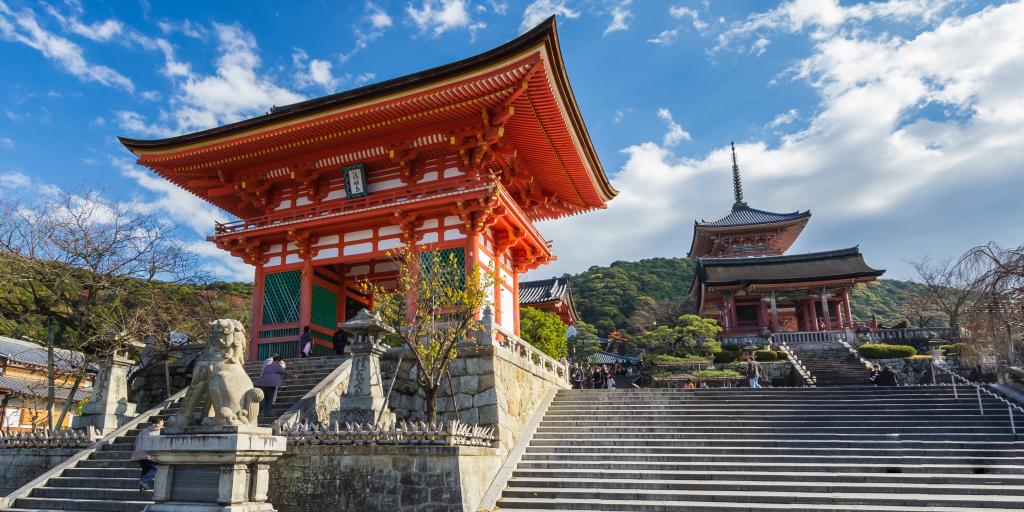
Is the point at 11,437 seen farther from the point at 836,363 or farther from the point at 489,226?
the point at 836,363

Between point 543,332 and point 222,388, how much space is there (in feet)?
58.8

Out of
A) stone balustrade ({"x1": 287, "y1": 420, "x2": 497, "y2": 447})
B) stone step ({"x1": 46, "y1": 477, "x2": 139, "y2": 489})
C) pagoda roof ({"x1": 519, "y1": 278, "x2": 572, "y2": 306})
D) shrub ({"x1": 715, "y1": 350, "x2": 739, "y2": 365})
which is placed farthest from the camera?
pagoda roof ({"x1": 519, "y1": 278, "x2": 572, "y2": 306})

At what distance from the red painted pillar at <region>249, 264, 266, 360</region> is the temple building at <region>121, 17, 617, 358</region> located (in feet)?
0.14

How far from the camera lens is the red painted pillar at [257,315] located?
17.9m

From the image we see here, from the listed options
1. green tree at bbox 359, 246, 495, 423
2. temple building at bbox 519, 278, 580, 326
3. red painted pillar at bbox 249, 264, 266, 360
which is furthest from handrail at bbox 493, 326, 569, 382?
temple building at bbox 519, 278, 580, 326

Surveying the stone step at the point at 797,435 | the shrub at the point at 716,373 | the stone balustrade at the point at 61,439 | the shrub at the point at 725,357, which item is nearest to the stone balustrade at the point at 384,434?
the stone step at the point at 797,435

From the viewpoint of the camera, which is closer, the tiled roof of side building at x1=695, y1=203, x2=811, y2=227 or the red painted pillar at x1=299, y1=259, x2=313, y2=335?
the red painted pillar at x1=299, y1=259, x2=313, y2=335

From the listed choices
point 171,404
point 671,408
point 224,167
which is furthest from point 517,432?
point 224,167

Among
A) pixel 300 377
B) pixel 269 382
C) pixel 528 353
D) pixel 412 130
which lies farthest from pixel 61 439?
pixel 412 130

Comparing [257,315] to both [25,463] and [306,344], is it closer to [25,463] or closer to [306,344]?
[306,344]

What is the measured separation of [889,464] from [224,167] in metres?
19.7

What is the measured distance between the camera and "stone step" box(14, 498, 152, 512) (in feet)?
31.9

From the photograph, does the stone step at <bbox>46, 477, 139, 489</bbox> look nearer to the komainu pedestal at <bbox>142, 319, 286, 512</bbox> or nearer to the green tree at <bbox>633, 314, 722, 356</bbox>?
the komainu pedestal at <bbox>142, 319, 286, 512</bbox>

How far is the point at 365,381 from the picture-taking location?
11.4 metres
